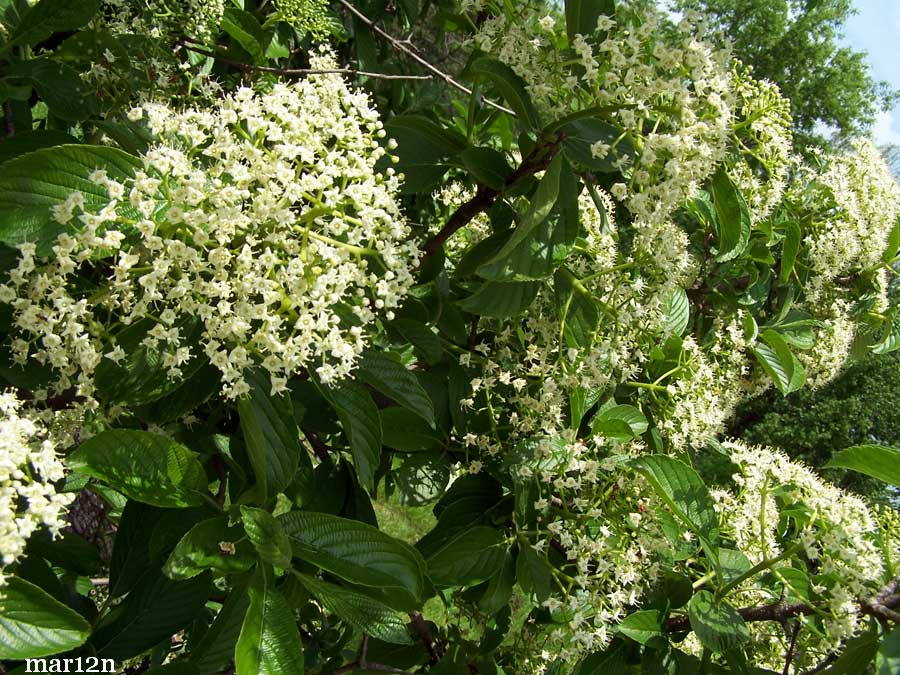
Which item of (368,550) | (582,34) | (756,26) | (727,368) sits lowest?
(368,550)

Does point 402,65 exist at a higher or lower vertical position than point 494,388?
higher

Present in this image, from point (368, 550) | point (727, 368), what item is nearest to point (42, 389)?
point (368, 550)

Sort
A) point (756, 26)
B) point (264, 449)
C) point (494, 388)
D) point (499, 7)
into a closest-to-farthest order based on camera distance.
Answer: point (264, 449)
point (499, 7)
point (494, 388)
point (756, 26)

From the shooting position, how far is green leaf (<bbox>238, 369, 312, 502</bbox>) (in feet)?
4.83

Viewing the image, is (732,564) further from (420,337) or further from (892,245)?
(892,245)

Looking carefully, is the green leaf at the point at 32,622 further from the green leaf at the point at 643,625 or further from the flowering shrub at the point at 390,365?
the green leaf at the point at 643,625

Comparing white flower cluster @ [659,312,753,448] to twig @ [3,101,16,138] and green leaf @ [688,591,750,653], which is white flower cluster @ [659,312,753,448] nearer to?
green leaf @ [688,591,750,653]

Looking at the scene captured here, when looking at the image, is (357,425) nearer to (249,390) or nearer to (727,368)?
(249,390)

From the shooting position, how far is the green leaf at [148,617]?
5.50 feet

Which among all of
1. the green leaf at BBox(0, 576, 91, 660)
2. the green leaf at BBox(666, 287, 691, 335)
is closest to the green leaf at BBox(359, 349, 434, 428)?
the green leaf at BBox(0, 576, 91, 660)

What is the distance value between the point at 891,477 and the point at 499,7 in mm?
1452

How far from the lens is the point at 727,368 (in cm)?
274

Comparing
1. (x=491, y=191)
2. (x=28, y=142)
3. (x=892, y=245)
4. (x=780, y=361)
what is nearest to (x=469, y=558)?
(x=491, y=191)

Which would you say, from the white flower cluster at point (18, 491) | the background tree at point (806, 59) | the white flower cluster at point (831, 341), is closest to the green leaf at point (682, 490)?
the white flower cluster at point (18, 491)
